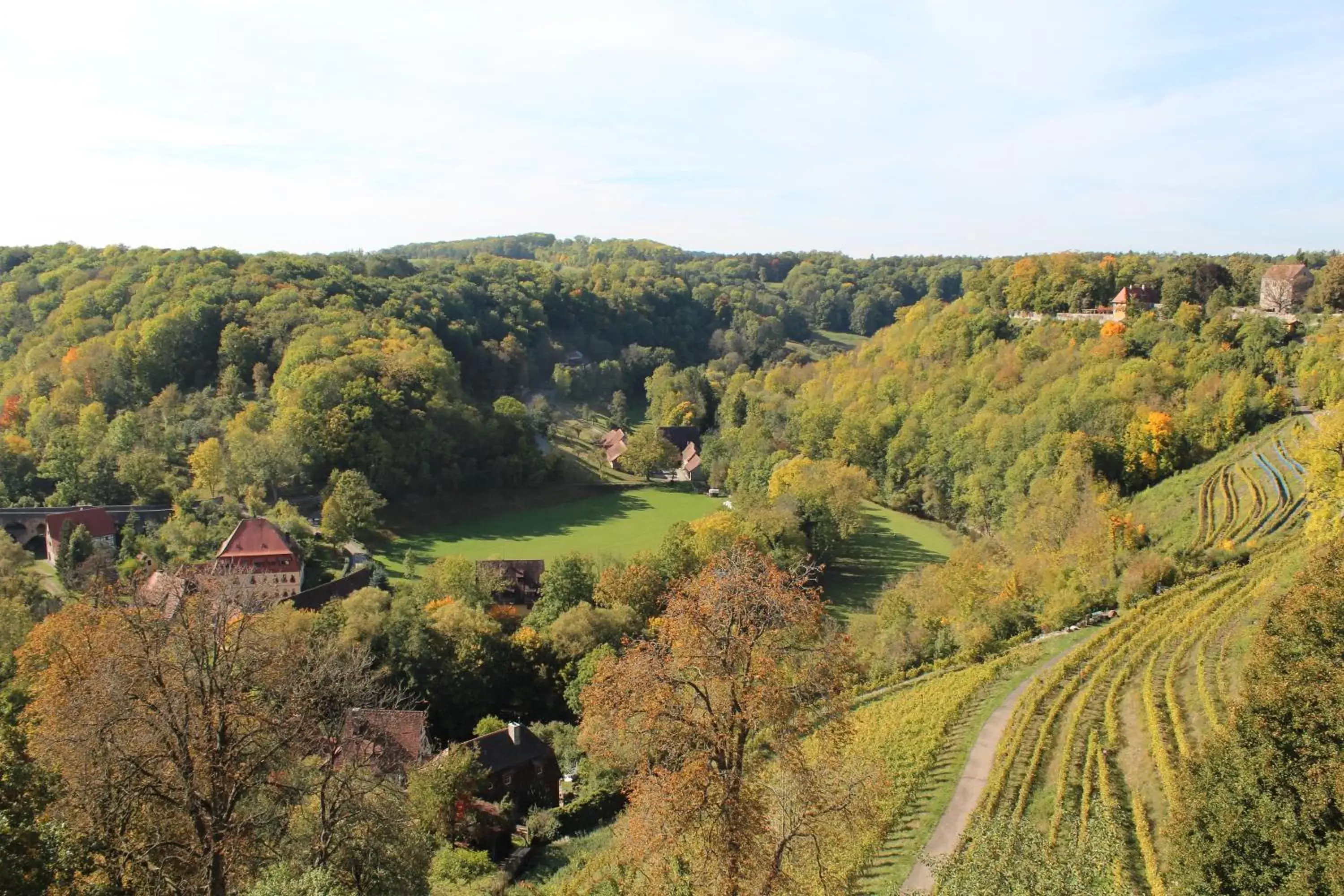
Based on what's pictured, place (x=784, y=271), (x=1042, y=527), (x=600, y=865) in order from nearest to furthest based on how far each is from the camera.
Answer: (x=600, y=865) < (x=1042, y=527) < (x=784, y=271)

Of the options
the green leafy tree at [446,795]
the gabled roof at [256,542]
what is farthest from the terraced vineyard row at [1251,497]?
the gabled roof at [256,542]

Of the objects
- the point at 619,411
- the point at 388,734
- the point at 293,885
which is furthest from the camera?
the point at 619,411

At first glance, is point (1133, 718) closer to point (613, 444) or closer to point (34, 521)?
point (34, 521)

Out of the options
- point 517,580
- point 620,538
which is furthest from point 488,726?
point 620,538

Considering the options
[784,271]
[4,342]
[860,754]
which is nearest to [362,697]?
[860,754]

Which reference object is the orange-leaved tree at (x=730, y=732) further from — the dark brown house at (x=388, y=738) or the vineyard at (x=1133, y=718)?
the dark brown house at (x=388, y=738)

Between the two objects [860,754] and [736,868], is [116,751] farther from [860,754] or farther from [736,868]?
[860,754]

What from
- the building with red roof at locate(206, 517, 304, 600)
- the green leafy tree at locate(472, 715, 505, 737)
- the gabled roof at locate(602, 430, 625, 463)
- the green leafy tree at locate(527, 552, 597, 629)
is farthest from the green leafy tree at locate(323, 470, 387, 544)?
the gabled roof at locate(602, 430, 625, 463)
